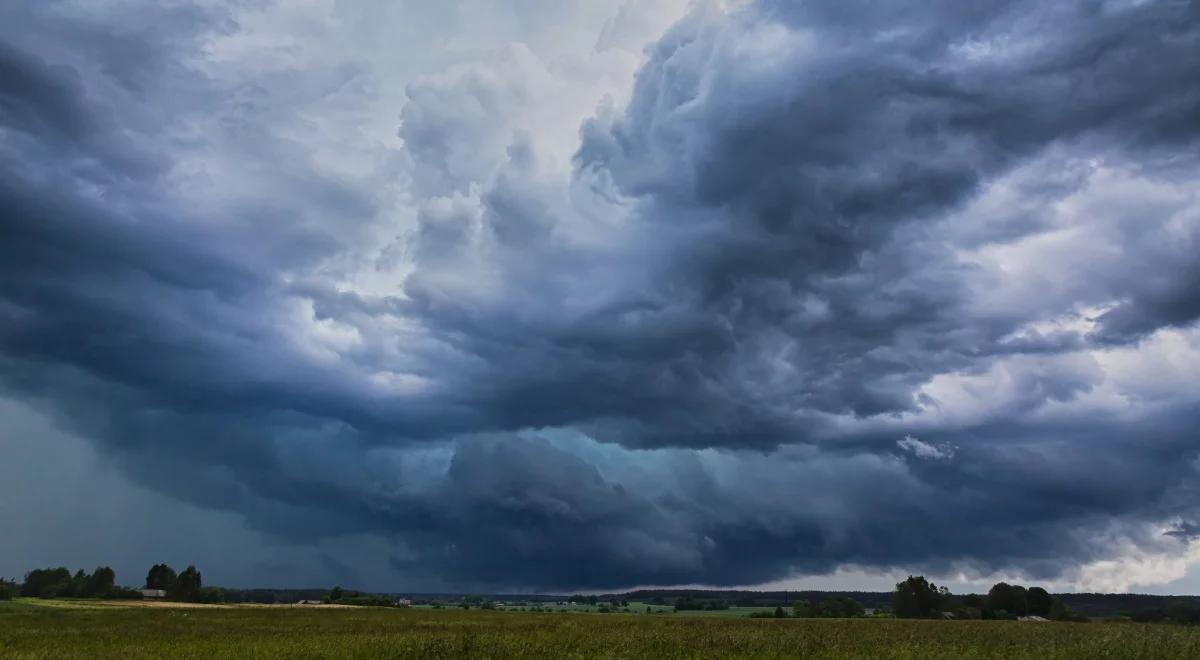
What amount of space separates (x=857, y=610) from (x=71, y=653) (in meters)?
179

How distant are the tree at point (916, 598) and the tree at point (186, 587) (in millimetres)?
173834

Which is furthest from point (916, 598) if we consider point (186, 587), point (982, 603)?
point (186, 587)

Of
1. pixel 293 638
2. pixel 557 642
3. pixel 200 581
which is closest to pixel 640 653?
pixel 557 642

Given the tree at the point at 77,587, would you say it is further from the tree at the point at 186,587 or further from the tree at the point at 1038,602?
the tree at the point at 1038,602

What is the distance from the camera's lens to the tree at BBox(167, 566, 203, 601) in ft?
617

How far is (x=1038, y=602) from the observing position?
169375mm

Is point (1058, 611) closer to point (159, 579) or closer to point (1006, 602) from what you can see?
point (1006, 602)

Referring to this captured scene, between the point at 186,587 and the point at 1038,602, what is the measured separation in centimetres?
20810

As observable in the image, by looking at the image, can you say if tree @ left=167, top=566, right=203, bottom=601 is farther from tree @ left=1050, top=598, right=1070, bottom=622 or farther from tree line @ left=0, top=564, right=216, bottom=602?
tree @ left=1050, top=598, right=1070, bottom=622

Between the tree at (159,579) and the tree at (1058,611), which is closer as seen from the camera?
the tree at (1058,611)

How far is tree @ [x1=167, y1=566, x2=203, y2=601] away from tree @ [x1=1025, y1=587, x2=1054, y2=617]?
203436mm

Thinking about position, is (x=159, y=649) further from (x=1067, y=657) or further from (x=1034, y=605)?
(x=1034, y=605)

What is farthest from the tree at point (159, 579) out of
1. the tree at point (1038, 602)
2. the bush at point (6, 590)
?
the tree at point (1038, 602)

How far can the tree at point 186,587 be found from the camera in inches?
7402
